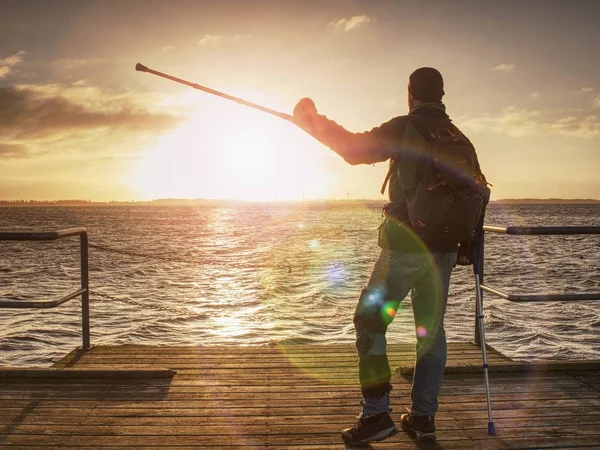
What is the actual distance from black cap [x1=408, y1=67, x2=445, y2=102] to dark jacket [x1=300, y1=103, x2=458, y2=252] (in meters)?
0.05

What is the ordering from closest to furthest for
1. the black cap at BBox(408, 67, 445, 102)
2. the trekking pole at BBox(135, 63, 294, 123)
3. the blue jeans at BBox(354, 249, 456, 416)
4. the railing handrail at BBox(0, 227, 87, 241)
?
1. the black cap at BBox(408, 67, 445, 102)
2. the blue jeans at BBox(354, 249, 456, 416)
3. the trekking pole at BBox(135, 63, 294, 123)
4. the railing handrail at BBox(0, 227, 87, 241)

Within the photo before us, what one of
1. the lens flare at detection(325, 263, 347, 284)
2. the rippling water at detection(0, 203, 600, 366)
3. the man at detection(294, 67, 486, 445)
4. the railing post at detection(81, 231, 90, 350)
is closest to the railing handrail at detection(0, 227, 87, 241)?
the railing post at detection(81, 231, 90, 350)

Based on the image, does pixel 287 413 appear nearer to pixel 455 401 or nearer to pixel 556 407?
pixel 455 401

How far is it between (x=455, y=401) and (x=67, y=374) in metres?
3.30

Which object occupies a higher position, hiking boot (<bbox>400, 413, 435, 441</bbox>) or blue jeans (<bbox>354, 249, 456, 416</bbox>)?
blue jeans (<bbox>354, 249, 456, 416</bbox>)

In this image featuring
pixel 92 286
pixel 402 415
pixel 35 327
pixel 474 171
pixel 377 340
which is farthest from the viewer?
pixel 92 286

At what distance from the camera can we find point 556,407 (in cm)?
431

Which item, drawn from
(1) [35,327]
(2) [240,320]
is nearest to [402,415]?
(2) [240,320]

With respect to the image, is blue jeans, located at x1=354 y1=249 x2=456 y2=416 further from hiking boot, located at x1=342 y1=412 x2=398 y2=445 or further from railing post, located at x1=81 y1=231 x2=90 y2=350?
railing post, located at x1=81 y1=231 x2=90 y2=350

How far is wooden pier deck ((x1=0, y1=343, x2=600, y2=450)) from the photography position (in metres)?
3.74

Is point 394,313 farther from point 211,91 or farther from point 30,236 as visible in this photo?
point 30,236

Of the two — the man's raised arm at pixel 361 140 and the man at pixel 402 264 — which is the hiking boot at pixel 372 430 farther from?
the man's raised arm at pixel 361 140

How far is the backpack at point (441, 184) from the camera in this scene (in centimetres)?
329

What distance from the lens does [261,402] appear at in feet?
14.7
